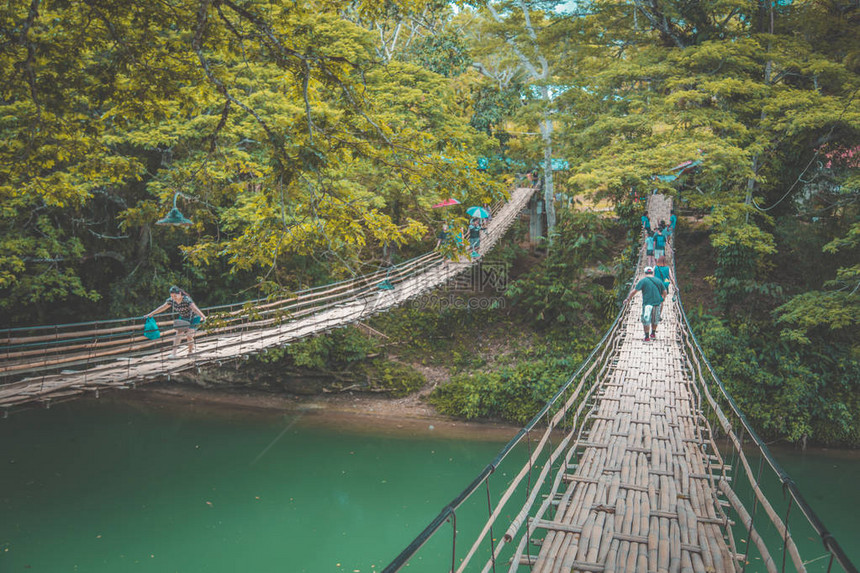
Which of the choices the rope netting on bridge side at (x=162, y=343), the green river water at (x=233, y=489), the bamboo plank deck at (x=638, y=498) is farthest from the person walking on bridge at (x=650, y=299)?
the green river water at (x=233, y=489)

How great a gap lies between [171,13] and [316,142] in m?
1.18

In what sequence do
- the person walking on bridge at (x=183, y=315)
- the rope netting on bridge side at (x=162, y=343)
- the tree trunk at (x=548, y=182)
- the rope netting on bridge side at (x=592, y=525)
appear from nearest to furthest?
the rope netting on bridge side at (x=592, y=525)
the rope netting on bridge side at (x=162, y=343)
the person walking on bridge at (x=183, y=315)
the tree trunk at (x=548, y=182)

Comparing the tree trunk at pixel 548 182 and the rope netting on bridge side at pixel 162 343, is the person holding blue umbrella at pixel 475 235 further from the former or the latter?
the tree trunk at pixel 548 182

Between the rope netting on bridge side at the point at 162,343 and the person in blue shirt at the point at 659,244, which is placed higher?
the person in blue shirt at the point at 659,244

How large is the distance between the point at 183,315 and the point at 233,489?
7.83 ft

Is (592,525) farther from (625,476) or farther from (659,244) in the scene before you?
(659,244)

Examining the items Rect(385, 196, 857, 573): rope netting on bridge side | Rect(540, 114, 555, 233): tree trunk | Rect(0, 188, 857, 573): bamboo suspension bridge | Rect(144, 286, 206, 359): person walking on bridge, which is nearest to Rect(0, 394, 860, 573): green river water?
Rect(385, 196, 857, 573): rope netting on bridge side

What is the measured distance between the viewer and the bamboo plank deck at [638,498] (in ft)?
6.31

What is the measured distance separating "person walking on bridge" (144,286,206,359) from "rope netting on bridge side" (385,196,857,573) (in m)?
3.18

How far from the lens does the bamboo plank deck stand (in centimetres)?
192

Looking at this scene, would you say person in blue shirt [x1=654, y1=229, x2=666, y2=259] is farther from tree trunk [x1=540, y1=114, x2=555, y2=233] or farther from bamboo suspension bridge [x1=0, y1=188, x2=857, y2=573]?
tree trunk [x1=540, y1=114, x2=555, y2=233]

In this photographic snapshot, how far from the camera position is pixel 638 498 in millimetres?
2373

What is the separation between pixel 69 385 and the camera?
4617 millimetres

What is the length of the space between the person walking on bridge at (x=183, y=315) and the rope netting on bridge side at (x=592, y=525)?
3.18 metres
